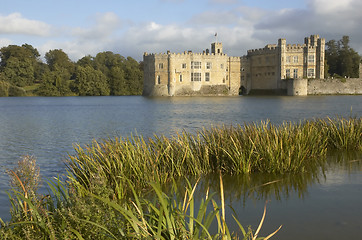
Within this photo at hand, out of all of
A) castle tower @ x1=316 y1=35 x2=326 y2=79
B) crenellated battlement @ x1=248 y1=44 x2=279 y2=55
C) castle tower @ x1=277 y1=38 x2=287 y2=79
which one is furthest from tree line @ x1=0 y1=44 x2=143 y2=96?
castle tower @ x1=316 y1=35 x2=326 y2=79

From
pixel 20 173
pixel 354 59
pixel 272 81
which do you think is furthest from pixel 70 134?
pixel 354 59

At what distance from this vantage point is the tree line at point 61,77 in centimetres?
6431

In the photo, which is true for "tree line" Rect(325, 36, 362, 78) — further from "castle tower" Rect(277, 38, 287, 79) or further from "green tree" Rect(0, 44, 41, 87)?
"green tree" Rect(0, 44, 41, 87)

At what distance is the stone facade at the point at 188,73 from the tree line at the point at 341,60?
15418 mm

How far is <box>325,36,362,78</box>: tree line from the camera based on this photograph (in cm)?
5412

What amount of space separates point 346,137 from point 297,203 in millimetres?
4568

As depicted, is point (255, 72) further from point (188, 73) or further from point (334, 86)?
point (334, 86)

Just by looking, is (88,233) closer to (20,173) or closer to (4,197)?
(20,173)

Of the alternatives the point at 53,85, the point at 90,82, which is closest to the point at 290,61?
the point at 90,82

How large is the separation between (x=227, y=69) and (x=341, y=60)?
1785cm

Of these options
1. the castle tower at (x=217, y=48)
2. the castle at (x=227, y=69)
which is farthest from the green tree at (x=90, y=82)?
the castle tower at (x=217, y=48)

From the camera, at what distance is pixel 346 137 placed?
951cm

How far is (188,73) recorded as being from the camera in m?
49.7

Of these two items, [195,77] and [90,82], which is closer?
[195,77]
